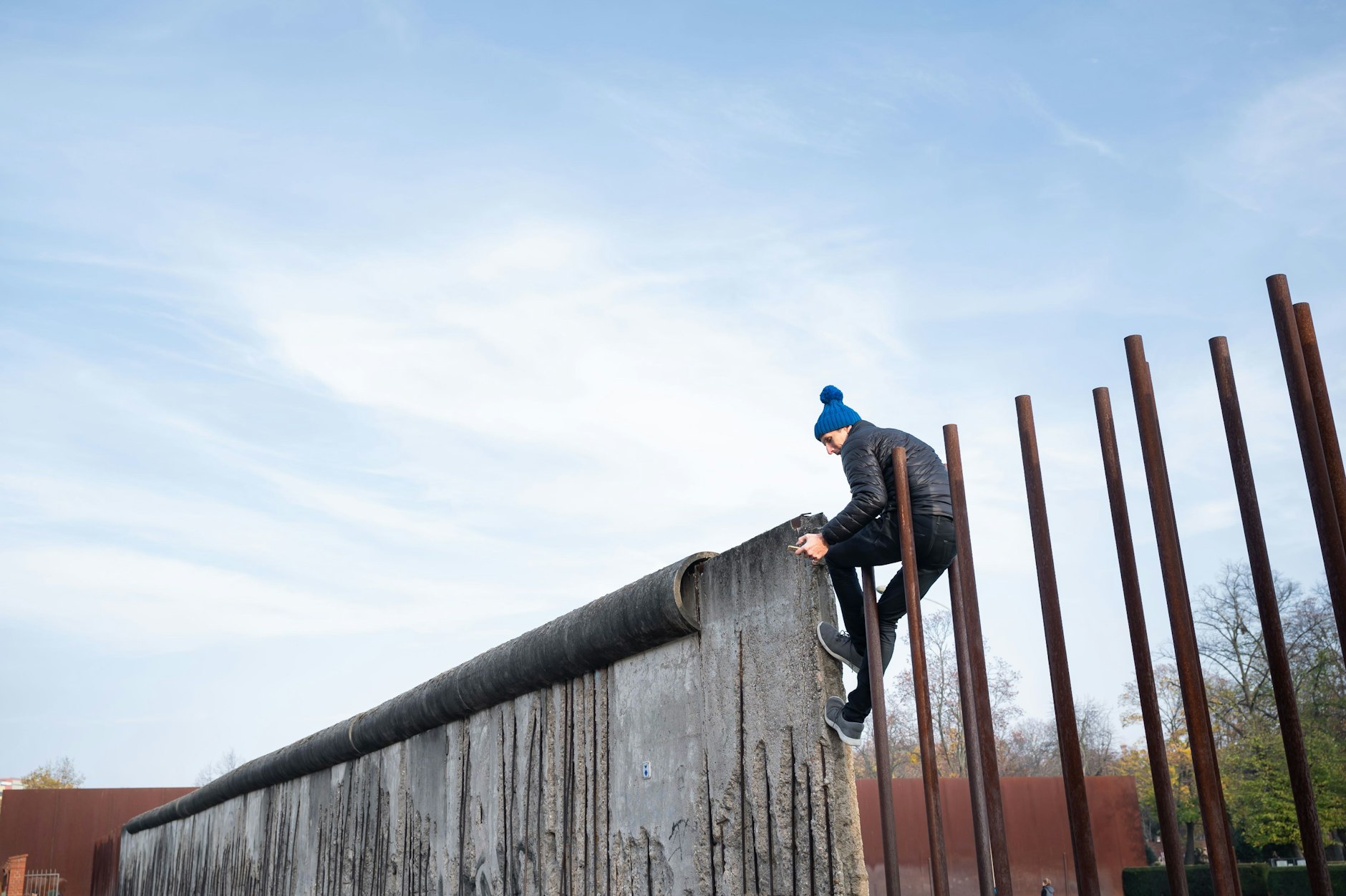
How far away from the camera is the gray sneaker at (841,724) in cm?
322

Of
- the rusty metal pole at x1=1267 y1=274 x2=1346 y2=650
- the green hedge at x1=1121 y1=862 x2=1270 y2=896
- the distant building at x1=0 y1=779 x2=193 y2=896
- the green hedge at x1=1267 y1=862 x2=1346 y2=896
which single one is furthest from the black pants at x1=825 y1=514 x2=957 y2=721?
the green hedge at x1=1267 y1=862 x2=1346 y2=896

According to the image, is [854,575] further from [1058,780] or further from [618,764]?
[1058,780]

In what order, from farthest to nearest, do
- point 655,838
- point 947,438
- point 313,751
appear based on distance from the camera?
point 313,751, point 655,838, point 947,438

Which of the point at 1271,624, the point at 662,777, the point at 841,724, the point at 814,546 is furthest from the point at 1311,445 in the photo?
the point at 662,777

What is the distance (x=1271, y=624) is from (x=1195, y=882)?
23.4m

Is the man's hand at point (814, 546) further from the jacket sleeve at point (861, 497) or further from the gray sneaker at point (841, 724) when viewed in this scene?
the gray sneaker at point (841, 724)

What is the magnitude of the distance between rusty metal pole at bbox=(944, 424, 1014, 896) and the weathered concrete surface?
472 millimetres

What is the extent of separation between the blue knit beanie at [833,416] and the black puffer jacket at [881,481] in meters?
0.18

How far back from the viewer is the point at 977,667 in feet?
9.04

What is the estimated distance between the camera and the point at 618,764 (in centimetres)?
435

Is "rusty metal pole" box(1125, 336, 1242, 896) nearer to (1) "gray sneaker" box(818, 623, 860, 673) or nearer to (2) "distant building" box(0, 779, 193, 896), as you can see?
(1) "gray sneaker" box(818, 623, 860, 673)

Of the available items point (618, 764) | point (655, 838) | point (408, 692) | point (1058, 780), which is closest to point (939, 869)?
point (655, 838)

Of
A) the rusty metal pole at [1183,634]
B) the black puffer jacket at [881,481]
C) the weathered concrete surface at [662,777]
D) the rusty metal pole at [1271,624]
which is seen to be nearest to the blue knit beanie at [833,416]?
the black puffer jacket at [881,481]

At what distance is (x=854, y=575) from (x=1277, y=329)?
144cm
